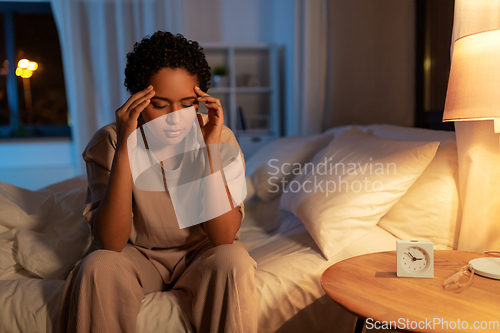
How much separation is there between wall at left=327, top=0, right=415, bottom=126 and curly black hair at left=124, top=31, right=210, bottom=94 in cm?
126

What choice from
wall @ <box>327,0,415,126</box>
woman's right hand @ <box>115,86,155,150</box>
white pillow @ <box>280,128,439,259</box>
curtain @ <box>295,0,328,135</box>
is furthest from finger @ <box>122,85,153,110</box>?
curtain @ <box>295,0,328,135</box>

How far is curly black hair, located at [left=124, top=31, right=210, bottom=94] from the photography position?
43.1 inches

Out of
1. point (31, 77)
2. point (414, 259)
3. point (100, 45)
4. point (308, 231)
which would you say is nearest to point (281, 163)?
point (308, 231)


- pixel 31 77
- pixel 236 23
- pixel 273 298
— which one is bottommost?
pixel 273 298

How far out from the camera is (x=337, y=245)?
1205mm

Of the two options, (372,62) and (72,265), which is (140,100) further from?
(372,62)

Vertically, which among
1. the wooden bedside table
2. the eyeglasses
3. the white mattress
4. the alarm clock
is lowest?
the white mattress

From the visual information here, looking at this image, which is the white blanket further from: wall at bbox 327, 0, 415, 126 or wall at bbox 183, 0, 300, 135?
wall at bbox 183, 0, 300, 135

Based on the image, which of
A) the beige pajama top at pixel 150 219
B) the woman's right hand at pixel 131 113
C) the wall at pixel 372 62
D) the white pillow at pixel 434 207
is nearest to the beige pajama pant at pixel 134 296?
the beige pajama top at pixel 150 219

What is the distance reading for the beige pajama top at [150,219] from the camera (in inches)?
44.4

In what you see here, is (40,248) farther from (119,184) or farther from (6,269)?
(119,184)

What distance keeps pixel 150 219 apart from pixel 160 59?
47 centimetres

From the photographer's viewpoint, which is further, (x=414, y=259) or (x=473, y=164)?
(x=473, y=164)

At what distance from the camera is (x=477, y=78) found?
0.90 m
